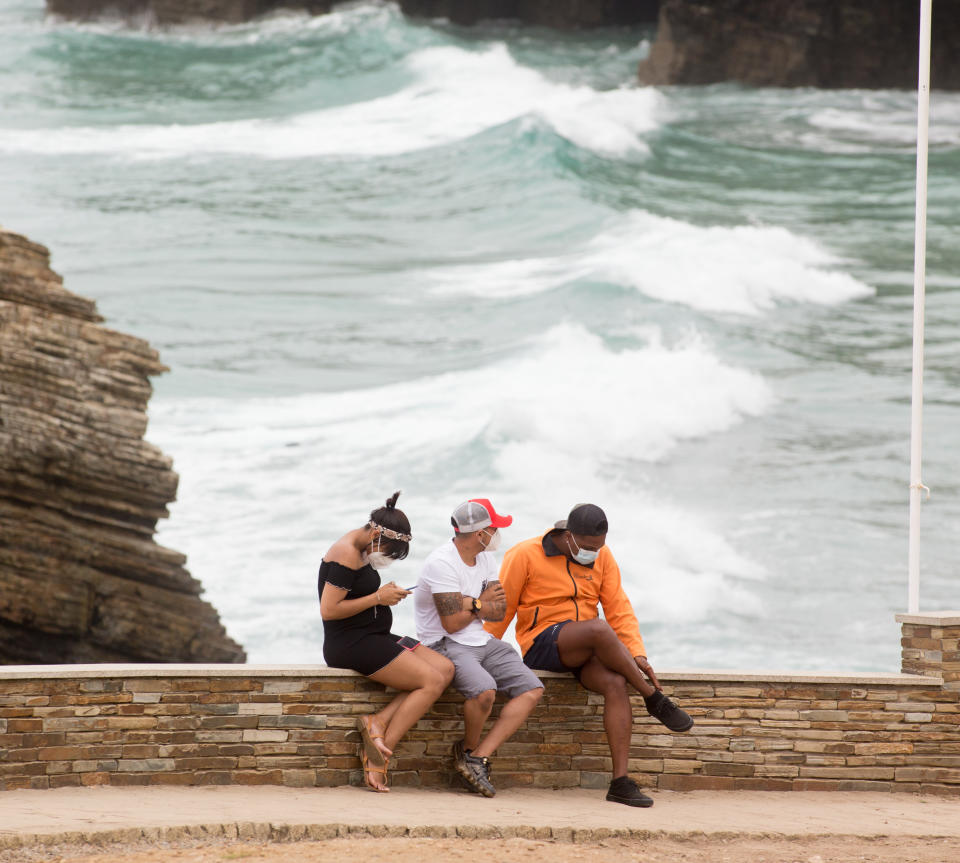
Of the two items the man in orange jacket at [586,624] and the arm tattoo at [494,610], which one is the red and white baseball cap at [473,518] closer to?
the man in orange jacket at [586,624]

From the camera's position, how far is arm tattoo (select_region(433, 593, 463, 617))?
587 cm

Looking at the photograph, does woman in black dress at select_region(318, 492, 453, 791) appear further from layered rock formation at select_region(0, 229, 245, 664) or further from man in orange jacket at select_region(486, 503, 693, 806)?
layered rock formation at select_region(0, 229, 245, 664)

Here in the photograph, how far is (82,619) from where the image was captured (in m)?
10.8

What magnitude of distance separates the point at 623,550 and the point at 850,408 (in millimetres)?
5669

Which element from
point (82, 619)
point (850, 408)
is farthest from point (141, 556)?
point (850, 408)

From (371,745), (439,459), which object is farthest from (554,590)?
(439,459)

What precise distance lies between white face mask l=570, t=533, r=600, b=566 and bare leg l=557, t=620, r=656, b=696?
0.92 feet

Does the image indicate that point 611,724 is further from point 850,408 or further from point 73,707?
point 850,408

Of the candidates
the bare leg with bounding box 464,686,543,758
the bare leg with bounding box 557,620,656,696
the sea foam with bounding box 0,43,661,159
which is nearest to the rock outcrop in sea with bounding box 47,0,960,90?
the sea foam with bounding box 0,43,661,159

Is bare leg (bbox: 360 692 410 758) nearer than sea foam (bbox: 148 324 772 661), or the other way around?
bare leg (bbox: 360 692 410 758)

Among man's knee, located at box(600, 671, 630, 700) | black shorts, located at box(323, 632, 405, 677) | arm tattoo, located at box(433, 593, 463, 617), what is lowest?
man's knee, located at box(600, 671, 630, 700)

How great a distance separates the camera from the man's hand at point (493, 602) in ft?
19.4

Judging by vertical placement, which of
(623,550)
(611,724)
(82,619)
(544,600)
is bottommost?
(623,550)

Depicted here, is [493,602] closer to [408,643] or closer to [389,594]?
[408,643]
